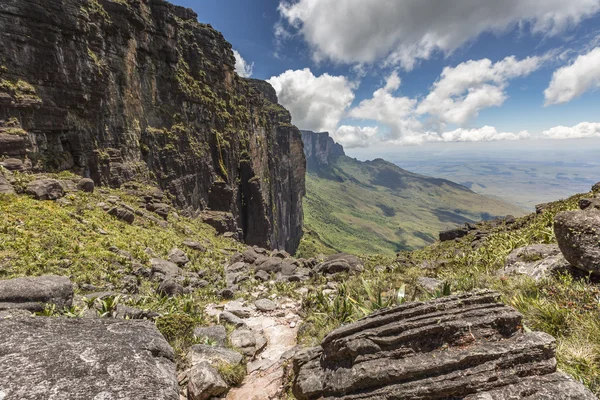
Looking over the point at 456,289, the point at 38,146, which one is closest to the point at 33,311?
the point at 456,289

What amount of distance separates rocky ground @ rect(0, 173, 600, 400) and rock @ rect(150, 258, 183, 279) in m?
0.27

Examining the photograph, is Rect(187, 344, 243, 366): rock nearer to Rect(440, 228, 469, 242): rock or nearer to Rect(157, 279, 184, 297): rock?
Rect(157, 279, 184, 297): rock

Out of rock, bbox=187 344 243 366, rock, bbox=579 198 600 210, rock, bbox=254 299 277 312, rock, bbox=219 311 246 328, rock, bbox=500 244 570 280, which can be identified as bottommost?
rock, bbox=254 299 277 312

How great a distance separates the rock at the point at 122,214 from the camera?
23.9 meters

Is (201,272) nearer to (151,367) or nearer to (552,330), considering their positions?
(151,367)

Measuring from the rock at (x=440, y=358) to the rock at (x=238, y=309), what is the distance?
7.93 m

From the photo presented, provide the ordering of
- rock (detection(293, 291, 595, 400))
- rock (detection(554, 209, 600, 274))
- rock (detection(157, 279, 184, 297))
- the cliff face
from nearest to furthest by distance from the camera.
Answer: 1. rock (detection(293, 291, 595, 400))
2. rock (detection(554, 209, 600, 274))
3. rock (detection(157, 279, 184, 297))
4. the cliff face

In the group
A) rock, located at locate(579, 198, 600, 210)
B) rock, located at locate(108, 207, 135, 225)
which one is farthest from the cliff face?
rock, located at locate(579, 198, 600, 210)

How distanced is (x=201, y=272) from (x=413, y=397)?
59.4 feet

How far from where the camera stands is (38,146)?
83.7 feet

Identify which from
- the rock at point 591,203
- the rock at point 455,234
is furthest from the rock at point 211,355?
the rock at point 455,234

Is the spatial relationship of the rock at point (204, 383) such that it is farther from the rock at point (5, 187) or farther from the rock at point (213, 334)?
the rock at point (5, 187)

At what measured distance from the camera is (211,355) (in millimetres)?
8578

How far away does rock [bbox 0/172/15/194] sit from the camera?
1885cm
